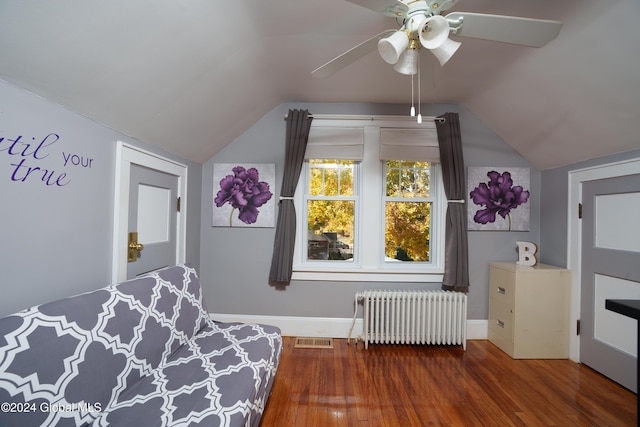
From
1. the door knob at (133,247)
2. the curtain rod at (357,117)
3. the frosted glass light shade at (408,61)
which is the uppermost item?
the curtain rod at (357,117)

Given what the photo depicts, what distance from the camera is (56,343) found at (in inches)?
37.9

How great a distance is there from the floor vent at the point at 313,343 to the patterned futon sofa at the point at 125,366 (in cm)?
97

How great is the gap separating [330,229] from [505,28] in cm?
212

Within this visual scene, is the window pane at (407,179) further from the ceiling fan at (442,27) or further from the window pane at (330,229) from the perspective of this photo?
the ceiling fan at (442,27)

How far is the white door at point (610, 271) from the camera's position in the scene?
1936mm

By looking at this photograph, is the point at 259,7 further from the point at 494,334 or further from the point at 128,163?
the point at 494,334

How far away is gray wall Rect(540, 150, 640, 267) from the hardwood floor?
3.20ft

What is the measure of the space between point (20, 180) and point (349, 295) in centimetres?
249

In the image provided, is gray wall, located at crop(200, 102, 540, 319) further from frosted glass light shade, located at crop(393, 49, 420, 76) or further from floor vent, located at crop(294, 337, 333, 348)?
frosted glass light shade, located at crop(393, 49, 420, 76)

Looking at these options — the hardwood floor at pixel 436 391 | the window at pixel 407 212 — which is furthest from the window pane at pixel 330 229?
the hardwood floor at pixel 436 391

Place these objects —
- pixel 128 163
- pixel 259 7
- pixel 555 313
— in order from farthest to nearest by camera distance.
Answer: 1. pixel 555 313
2. pixel 128 163
3. pixel 259 7

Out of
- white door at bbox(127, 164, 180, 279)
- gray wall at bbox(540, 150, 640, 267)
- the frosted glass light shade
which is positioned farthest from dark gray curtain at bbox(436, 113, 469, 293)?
white door at bbox(127, 164, 180, 279)

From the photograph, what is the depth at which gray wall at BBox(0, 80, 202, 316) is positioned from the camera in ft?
3.48

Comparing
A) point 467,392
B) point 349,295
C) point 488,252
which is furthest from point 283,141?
point 467,392
